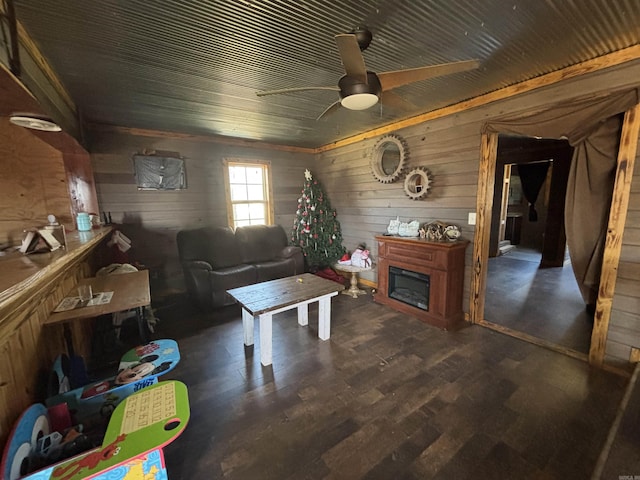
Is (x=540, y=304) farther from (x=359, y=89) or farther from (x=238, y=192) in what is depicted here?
(x=238, y=192)

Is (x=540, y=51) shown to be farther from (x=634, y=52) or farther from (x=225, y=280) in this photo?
(x=225, y=280)

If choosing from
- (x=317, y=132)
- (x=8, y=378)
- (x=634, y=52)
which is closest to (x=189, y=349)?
(x=8, y=378)

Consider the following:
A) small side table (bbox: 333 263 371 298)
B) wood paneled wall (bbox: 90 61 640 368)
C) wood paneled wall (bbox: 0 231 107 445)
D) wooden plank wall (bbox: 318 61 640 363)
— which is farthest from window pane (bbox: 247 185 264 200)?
wood paneled wall (bbox: 0 231 107 445)

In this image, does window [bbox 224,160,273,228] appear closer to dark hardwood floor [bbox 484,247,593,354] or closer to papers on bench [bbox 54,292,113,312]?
papers on bench [bbox 54,292,113,312]

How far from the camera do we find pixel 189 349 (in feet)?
8.59

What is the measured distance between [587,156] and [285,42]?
2.62 metres

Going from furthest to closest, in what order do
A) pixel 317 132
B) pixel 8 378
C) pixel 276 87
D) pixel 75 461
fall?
pixel 317 132, pixel 276 87, pixel 8 378, pixel 75 461

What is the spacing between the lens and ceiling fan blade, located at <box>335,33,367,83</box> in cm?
133

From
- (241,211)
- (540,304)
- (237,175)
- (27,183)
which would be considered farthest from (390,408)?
(237,175)

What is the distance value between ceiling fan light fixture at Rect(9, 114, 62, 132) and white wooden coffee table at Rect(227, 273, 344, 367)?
1850 mm

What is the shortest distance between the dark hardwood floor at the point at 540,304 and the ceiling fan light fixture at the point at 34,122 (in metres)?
4.38

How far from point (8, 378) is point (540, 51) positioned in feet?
11.7

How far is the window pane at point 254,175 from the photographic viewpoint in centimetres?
480

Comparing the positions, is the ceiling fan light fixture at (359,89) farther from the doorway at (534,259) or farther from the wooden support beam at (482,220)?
the doorway at (534,259)
